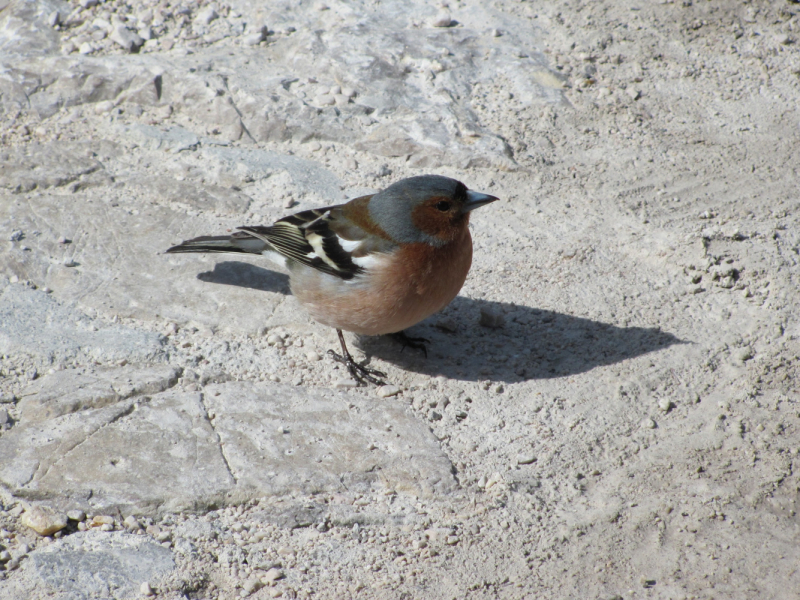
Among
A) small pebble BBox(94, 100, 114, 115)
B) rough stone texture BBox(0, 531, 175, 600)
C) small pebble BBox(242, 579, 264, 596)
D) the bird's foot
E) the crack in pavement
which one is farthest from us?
small pebble BBox(94, 100, 114, 115)

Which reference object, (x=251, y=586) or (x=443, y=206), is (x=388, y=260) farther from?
(x=251, y=586)

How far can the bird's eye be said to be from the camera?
4.13 meters

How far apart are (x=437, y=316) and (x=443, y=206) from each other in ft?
3.07

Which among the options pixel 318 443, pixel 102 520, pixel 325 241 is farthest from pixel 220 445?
pixel 325 241

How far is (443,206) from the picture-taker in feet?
13.6

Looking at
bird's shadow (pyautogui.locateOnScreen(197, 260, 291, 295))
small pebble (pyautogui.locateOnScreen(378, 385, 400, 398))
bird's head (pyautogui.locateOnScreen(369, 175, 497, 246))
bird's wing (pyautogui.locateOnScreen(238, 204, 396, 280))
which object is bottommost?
bird's shadow (pyautogui.locateOnScreen(197, 260, 291, 295))

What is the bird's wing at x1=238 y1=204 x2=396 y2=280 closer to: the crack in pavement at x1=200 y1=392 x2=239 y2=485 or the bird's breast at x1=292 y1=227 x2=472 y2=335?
the bird's breast at x1=292 y1=227 x2=472 y2=335

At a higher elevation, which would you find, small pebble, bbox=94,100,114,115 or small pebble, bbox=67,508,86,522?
small pebble, bbox=94,100,114,115

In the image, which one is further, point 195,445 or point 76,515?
point 195,445

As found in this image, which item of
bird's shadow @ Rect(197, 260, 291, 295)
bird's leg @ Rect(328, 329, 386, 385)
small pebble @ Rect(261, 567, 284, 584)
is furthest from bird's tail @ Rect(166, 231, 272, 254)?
small pebble @ Rect(261, 567, 284, 584)

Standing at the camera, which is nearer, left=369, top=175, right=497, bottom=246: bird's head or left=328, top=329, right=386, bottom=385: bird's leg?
left=369, top=175, right=497, bottom=246: bird's head

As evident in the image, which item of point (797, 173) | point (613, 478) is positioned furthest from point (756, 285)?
point (613, 478)

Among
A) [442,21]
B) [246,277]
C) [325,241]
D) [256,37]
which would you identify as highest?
[442,21]

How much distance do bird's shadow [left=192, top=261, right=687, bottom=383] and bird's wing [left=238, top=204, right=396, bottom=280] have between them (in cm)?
47
